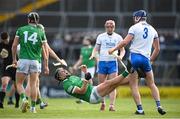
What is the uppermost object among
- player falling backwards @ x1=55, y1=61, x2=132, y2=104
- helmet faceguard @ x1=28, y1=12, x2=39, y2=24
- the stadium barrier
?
helmet faceguard @ x1=28, y1=12, x2=39, y2=24

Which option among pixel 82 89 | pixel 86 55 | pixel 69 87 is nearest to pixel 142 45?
pixel 82 89

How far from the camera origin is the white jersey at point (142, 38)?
20.7 m

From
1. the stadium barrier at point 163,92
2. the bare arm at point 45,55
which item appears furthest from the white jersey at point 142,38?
the stadium barrier at point 163,92

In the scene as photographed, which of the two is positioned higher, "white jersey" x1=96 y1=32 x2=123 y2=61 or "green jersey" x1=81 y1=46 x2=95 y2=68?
"white jersey" x1=96 y1=32 x2=123 y2=61

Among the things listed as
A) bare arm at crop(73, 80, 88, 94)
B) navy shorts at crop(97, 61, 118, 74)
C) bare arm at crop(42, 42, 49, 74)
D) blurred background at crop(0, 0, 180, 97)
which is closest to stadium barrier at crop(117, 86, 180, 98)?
blurred background at crop(0, 0, 180, 97)

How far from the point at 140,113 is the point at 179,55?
16355 mm

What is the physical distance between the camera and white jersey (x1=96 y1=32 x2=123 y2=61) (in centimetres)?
2380

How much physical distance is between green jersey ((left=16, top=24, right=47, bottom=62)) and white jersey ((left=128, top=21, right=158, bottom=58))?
259cm

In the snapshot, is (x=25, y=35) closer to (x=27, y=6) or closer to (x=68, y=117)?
(x=68, y=117)

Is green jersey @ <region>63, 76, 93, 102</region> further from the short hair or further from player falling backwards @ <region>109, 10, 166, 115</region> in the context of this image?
the short hair

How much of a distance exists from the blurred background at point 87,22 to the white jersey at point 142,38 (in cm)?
1553

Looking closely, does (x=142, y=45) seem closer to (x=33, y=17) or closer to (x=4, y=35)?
(x=33, y=17)

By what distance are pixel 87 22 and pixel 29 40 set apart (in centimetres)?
1745

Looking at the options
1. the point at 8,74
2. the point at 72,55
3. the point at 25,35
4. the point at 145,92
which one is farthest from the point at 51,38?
the point at 25,35
